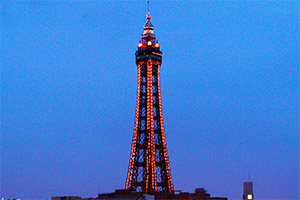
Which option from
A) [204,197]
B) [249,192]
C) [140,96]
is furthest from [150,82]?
[249,192]

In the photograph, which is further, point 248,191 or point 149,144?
point 149,144

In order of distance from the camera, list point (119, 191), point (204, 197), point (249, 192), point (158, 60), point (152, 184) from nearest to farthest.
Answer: point (249, 192)
point (204, 197)
point (119, 191)
point (152, 184)
point (158, 60)

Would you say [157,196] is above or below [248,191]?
above

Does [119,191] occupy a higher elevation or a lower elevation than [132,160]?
lower

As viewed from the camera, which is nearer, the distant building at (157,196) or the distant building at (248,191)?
the distant building at (248,191)

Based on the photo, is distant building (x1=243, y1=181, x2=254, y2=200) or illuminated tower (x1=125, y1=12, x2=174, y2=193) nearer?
distant building (x1=243, y1=181, x2=254, y2=200)

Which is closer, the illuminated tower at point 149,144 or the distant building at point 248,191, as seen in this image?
the distant building at point 248,191

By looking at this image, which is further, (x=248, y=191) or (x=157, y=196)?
(x=157, y=196)

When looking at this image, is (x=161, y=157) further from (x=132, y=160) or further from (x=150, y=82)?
(x=150, y=82)

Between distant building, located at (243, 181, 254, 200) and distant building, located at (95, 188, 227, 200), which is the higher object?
distant building, located at (95, 188, 227, 200)

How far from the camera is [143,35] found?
17450 centimetres

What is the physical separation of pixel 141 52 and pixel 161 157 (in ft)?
94.2

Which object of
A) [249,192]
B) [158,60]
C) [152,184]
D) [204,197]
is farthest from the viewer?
[158,60]

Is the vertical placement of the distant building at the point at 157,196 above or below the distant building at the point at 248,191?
above
